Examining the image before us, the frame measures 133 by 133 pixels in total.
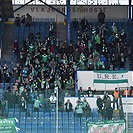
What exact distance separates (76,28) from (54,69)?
7315mm

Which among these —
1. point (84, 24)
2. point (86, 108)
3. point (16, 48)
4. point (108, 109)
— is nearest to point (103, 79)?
point (86, 108)

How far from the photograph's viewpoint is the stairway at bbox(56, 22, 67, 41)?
154ft

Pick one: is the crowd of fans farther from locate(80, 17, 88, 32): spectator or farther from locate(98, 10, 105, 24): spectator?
locate(98, 10, 105, 24): spectator

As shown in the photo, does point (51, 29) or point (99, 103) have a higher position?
point (51, 29)

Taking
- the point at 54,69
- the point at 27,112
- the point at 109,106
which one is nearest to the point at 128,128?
the point at 109,106

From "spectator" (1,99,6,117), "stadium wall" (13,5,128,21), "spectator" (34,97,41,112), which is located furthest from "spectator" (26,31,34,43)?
"spectator" (1,99,6,117)

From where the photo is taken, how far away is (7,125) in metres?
27.7

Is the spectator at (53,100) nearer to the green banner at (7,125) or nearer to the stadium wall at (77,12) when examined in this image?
the green banner at (7,125)

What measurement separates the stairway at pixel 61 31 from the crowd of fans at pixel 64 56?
962mm

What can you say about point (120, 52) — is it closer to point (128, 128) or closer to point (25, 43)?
point (25, 43)

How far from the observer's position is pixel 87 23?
46438 millimetres

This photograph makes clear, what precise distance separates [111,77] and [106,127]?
8.91 metres

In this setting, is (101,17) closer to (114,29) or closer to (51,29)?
(114,29)

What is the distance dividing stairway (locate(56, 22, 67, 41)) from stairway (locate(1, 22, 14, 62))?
302 cm
